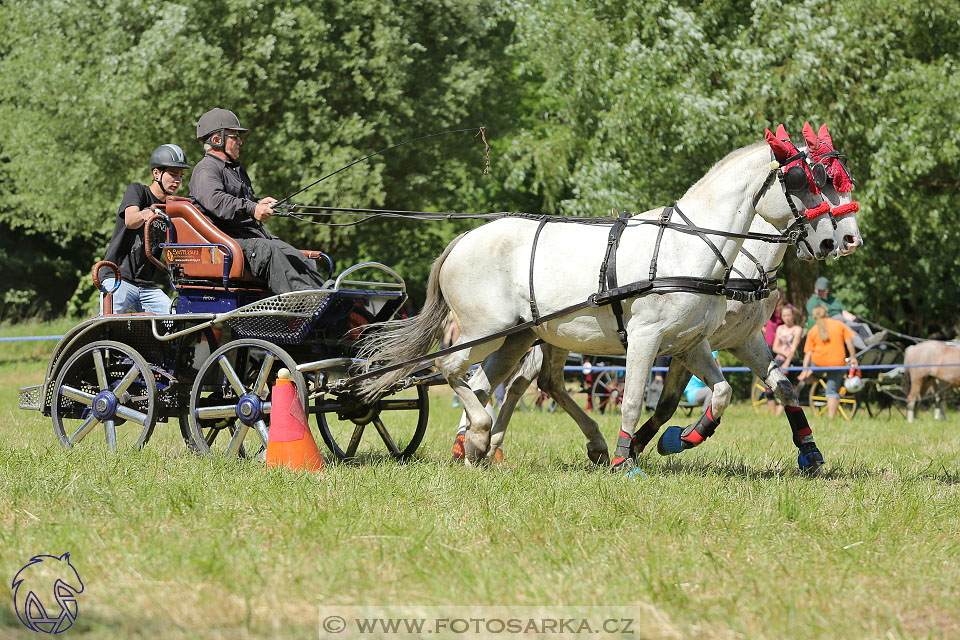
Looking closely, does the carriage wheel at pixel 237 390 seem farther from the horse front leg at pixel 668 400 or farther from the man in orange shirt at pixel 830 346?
the man in orange shirt at pixel 830 346

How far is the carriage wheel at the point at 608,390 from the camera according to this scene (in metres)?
16.6

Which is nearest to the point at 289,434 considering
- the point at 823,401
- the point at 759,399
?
the point at 823,401

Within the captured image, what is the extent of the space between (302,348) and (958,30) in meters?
13.1

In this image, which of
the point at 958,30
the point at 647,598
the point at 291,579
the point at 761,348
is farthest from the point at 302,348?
the point at 958,30

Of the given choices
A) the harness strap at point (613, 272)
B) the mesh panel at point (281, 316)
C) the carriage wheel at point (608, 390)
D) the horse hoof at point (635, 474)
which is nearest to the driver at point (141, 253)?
the mesh panel at point (281, 316)

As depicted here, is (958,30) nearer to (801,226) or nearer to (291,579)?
(801,226)

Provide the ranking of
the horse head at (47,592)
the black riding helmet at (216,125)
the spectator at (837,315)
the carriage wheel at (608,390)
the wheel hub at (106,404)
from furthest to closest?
the carriage wheel at (608,390), the spectator at (837,315), the black riding helmet at (216,125), the wheel hub at (106,404), the horse head at (47,592)

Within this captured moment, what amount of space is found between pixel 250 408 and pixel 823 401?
37.5 feet

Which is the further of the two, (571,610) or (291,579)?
(291,579)

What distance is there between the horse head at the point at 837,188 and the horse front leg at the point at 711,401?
115cm

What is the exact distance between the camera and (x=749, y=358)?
7762 millimetres

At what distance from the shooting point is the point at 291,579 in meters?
4.06

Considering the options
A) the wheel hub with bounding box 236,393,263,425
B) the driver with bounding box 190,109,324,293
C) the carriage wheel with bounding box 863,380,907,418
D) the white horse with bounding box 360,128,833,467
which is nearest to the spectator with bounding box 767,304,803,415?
the carriage wheel with bounding box 863,380,907,418

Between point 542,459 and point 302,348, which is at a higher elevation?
point 302,348
